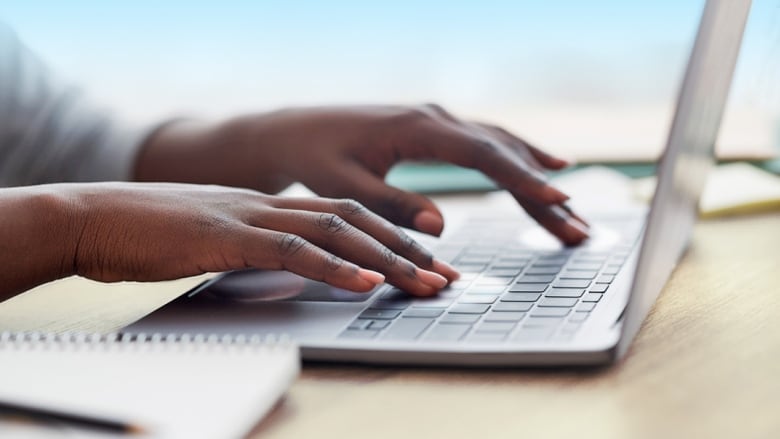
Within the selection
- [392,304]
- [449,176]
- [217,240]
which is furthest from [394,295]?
[449,176]

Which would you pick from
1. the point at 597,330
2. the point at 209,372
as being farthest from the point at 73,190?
the point at 597,330

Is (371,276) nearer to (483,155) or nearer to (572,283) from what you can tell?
(572,283)

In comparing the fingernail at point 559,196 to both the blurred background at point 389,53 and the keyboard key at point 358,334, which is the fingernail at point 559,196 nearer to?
the keyboard key at point 358,334

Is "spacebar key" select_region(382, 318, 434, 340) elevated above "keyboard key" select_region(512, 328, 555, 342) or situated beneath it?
situated beneath

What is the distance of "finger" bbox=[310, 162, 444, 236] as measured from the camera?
0.83 meters

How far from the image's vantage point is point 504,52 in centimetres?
140

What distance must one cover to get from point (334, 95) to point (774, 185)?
628mm

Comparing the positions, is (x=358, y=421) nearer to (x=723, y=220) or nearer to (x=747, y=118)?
(x=723, y=220)

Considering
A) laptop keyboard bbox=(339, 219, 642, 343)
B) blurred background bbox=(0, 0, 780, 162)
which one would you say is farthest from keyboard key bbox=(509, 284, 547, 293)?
blurred background bbox=(0, 0, 780, 162)

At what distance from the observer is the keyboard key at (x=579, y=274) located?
0.70 meters

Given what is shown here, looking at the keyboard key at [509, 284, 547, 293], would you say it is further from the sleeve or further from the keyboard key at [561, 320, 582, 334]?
the sleeve

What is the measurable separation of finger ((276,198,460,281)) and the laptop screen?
150 mm

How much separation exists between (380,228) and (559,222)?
0.23 meters

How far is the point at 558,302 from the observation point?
0.62 metres
